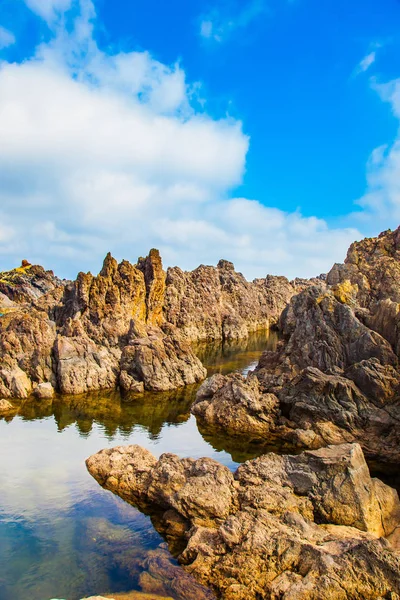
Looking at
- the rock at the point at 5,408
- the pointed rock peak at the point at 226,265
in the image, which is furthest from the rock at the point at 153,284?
the pointed rock peak at the point at 226,265

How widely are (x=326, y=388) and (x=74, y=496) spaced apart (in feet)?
62.4

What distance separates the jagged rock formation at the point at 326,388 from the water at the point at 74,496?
135 inches

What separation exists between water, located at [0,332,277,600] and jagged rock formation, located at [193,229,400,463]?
3426 mm

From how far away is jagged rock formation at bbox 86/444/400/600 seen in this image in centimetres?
1248

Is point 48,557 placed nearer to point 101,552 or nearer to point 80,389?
point 101,552

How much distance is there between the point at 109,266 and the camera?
231 feet

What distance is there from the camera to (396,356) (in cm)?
3148

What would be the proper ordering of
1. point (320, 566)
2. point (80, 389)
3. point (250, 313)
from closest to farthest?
1. point (320, 566)
2. point (80, 389)
3. point (250, 313)

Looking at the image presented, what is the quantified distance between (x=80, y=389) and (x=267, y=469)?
101 ft

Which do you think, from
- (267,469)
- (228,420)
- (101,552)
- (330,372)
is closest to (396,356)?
(330,372)

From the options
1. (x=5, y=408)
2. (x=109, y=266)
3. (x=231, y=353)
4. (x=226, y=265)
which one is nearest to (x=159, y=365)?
(x=5, y=408)

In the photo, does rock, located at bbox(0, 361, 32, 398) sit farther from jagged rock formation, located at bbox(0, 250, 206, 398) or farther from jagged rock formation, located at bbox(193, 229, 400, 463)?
jagged rock formation, located at bbox(193, 229, 400, 463)

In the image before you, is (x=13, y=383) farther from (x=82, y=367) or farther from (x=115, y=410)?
(x=115, y=410)

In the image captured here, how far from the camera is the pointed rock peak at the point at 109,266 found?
69.5 meters
